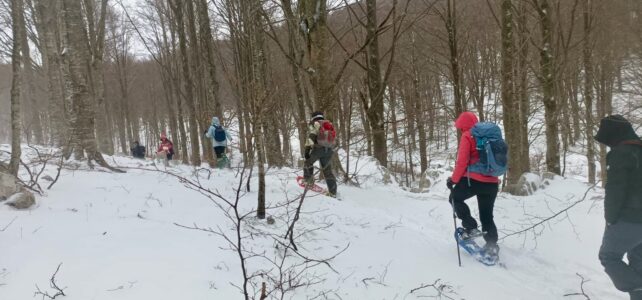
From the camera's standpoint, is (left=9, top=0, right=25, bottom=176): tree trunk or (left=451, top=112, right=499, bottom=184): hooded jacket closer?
(left=451, top=112, right=499, bottom=184): hooded jacket

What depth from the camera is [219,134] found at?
1092 centimetres

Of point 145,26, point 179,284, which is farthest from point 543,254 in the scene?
point 145,26

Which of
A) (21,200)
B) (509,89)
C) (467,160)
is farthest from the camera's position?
(509,89)

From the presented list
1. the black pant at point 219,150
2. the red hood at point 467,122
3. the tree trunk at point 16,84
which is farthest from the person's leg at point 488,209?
the black pant at point 219,150

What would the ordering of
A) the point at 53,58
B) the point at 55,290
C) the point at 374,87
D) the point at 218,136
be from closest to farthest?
the point at 55,290 → the point at 218,136 → the point at 374,87 → the point at 53,58

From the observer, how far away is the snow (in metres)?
3.17

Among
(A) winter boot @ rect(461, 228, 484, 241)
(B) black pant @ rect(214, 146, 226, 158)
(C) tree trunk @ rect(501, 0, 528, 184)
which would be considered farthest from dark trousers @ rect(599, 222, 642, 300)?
(B) black pant @ rect(214, 146, 226, 158)

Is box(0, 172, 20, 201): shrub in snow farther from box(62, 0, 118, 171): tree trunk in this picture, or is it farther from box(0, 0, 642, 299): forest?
box(62, 0, 118, 171): tree trunk

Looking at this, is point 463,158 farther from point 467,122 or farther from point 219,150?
point 219,150

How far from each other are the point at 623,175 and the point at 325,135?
15.0 ft

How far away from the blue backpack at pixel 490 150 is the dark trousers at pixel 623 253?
4.32ft

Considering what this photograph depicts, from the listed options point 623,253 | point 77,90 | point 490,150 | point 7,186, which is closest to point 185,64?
point 77,90

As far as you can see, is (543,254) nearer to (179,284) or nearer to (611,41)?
(179,284)

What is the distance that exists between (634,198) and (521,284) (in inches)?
63.4
